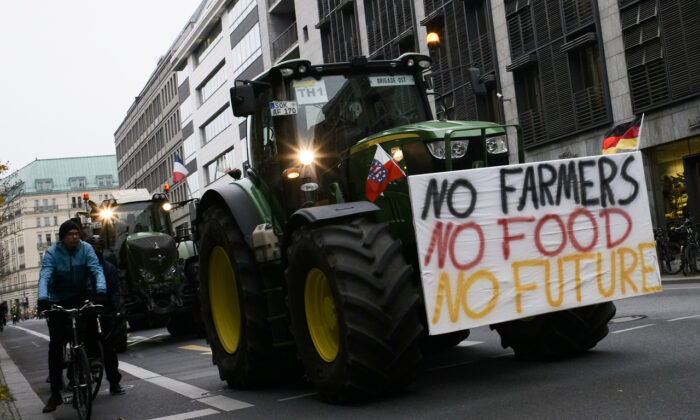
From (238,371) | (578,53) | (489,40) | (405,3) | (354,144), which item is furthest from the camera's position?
(405,3)

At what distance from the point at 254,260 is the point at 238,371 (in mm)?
1135

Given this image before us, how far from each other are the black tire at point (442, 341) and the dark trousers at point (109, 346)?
3.37 metres

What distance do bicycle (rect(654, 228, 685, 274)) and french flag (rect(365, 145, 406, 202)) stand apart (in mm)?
14494

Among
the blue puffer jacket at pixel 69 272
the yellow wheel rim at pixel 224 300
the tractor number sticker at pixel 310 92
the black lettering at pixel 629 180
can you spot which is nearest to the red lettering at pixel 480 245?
the black lettering at pixel 629 180

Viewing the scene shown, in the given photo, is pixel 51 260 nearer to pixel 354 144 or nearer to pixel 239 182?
pixel 239 182

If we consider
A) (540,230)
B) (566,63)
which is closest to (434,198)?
(540,230)

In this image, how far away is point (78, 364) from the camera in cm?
834

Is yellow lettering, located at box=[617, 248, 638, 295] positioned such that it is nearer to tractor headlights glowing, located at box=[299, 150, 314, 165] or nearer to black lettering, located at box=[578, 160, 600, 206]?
black lettering, located at box=[578, 160, 600, 206]

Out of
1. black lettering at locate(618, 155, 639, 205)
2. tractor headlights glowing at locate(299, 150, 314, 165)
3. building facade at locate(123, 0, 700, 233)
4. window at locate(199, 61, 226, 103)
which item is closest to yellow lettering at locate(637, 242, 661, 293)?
→ black lettering at locate(618, 155, 639, 205)

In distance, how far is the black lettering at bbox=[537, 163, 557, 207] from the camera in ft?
24.7

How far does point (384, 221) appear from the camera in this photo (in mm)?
7848

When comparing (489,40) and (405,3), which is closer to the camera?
(489,40)

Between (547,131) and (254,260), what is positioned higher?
(547,131)

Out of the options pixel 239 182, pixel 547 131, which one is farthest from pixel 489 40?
pixel 239 182
